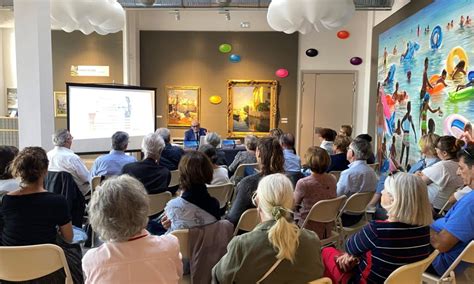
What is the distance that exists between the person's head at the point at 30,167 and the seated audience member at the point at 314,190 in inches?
76.3

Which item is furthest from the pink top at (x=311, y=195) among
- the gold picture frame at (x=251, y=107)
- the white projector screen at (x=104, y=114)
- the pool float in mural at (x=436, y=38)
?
the gold picture frame at (x=251, y=107)

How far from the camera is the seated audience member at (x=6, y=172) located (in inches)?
110

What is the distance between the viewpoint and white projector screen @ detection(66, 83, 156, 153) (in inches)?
246

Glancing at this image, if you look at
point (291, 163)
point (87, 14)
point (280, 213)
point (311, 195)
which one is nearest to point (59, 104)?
point (87, 14)

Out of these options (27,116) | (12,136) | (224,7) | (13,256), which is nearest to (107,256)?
(13,256)

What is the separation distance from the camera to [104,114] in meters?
6.72

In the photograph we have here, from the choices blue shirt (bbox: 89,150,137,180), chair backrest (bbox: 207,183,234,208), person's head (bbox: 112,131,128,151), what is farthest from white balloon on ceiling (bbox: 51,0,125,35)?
chair backrest (bbox: 207,183,234,208)

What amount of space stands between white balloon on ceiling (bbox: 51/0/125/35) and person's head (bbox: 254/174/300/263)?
3.69m

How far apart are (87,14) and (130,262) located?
3.83 m

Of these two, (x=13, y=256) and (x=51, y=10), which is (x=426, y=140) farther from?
(x=51, y=10)

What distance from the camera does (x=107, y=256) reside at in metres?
1.62

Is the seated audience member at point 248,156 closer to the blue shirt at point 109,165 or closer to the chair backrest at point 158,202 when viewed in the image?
the blue shirt at point 109,165

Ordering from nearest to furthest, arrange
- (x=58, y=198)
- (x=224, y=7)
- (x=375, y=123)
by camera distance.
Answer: (x=58, y=198), (x=224, y=7), (x=375, y=123)

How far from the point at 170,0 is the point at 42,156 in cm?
512
